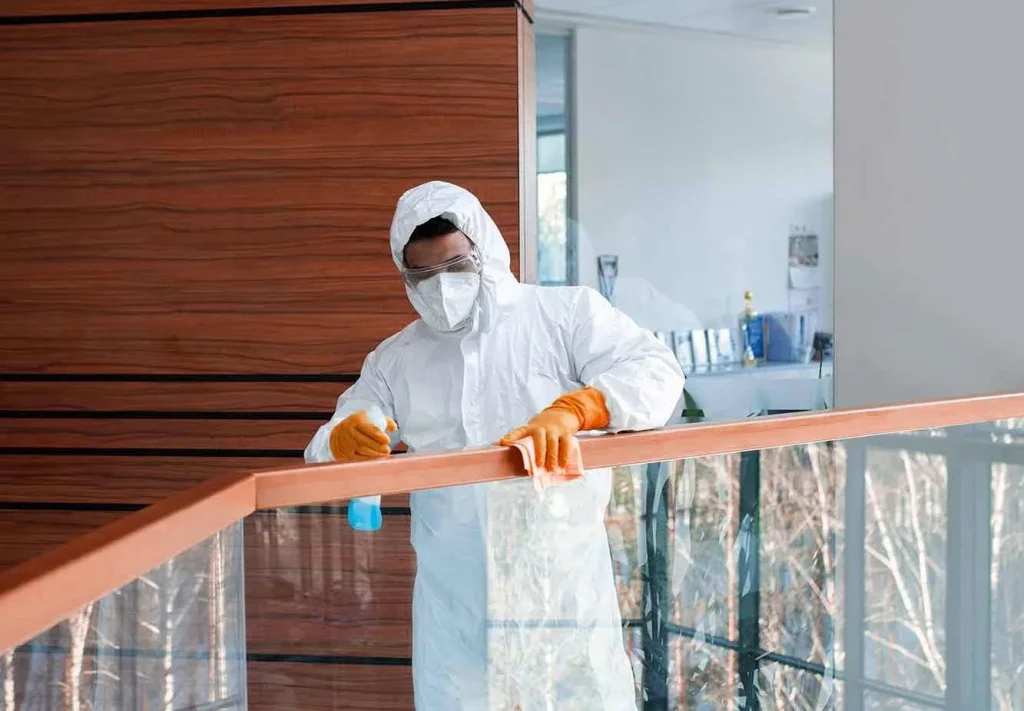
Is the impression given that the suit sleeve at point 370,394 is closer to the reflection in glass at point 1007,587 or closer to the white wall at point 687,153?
the white wall at point 687,153

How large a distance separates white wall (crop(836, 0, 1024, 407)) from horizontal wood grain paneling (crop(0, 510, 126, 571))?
7.07 feet

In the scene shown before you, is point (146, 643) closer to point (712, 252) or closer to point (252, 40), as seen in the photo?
point (252, 40)

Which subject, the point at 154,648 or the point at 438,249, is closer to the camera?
the point at 154,648

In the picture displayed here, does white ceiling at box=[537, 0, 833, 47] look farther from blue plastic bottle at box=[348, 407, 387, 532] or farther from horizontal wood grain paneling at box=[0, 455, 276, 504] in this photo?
blue plastic bottle at box=[348, 407, 387, 532]

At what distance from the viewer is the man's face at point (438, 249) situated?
2254mm

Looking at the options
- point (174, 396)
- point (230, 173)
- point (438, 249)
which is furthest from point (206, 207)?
point (438, 249)

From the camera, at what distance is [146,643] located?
1.22m

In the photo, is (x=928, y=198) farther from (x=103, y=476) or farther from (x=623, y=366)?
(x=103, y=476)

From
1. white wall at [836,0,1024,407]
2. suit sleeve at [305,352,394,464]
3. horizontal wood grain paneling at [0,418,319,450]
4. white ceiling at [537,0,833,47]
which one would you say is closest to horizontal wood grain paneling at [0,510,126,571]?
horizontal wood grain paneling at [0,418,319,450]

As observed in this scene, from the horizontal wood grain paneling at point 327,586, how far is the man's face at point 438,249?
75cm

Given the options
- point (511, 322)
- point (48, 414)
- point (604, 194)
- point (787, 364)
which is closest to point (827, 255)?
point (787, 364)

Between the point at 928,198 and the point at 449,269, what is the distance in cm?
162

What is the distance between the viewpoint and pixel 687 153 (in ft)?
11.0

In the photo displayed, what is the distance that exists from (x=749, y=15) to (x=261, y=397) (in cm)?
175
